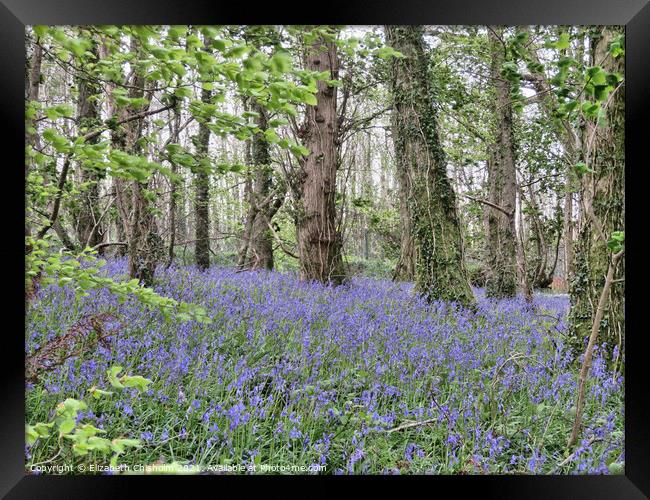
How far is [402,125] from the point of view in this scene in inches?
140

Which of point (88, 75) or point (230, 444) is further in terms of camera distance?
point (88, 75)

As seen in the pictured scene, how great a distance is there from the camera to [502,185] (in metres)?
3.00

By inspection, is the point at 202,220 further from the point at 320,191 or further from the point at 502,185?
the point at 502,185

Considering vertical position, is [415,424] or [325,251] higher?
[325,251]

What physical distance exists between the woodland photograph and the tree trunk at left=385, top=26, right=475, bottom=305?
2cm

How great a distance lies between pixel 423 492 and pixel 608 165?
210 centimetres

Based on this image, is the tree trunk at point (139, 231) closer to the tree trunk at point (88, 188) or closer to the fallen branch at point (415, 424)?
the tree trunk at point (88, 188)

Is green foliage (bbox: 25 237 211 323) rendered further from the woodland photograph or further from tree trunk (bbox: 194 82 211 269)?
tree trunk (bbox: 194 82 211 269)

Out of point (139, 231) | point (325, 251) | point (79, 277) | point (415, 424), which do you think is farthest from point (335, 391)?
point (139, 231)

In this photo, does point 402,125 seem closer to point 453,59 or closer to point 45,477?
point 453,59

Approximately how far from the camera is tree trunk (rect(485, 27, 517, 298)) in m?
2.93
